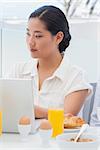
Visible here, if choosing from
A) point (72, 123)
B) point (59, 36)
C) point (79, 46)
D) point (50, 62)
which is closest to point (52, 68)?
point (50, 62)

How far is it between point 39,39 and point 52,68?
22cm

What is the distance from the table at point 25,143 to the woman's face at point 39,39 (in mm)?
682

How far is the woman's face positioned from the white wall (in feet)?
4.91

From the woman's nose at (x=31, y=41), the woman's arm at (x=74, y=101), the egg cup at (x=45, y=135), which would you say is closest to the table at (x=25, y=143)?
the egg cup at (x=45, y=135)

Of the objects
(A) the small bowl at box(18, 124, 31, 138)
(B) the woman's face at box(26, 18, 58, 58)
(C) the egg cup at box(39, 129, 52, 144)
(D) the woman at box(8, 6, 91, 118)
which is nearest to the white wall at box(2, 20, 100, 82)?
(D) the woman at box(8, 6, 91, 118)

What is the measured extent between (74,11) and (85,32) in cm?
26

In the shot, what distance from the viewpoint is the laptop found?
1.52 meters

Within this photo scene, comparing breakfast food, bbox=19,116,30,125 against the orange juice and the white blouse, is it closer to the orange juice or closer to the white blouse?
the orange juice

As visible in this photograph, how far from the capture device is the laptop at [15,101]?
1519 mm

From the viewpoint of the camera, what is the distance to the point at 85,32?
362 centimetres

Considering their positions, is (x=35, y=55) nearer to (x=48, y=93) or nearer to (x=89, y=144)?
(x=48, y=93)

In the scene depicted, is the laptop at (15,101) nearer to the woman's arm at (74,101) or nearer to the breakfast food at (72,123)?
the breakfast food at (72,123)

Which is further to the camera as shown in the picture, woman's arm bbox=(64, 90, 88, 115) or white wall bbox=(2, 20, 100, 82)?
white wall bbox=(2, 20, 100, 82)

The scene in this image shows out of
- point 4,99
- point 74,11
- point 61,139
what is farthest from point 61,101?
point 74,11
